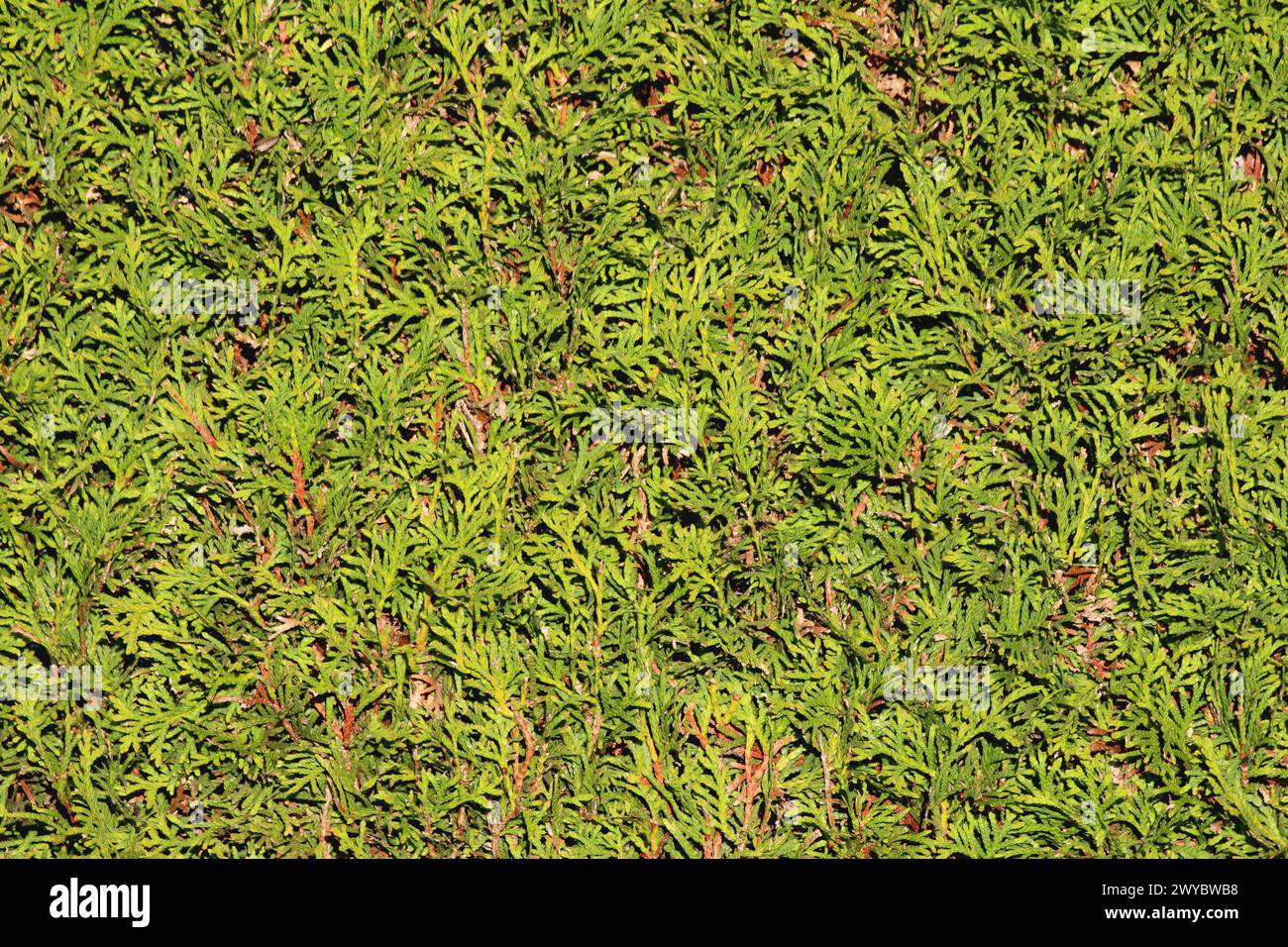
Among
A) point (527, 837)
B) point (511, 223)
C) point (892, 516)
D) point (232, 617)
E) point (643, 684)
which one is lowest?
point (527, 837)

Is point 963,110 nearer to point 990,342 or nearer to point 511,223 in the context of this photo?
point 990,342

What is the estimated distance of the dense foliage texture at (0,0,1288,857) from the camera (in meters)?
3.80

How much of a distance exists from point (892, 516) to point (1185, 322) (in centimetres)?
130

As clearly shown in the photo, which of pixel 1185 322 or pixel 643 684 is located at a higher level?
pixel 1185 322

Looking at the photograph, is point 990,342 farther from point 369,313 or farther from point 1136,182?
point 369,313

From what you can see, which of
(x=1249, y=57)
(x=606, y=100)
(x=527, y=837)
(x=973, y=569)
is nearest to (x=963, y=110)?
(x=1249, y=57)

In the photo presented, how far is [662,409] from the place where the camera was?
12.6ft

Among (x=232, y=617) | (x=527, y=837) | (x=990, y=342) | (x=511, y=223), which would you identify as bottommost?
(x=527, y=837)

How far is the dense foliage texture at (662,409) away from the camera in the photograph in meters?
3.80

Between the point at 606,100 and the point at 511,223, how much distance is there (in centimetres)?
58

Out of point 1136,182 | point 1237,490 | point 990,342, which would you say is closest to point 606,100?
point 990,342

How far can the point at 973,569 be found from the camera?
Result: 3.83 m

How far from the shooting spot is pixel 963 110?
149 inches

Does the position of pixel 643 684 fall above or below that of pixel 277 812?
above
